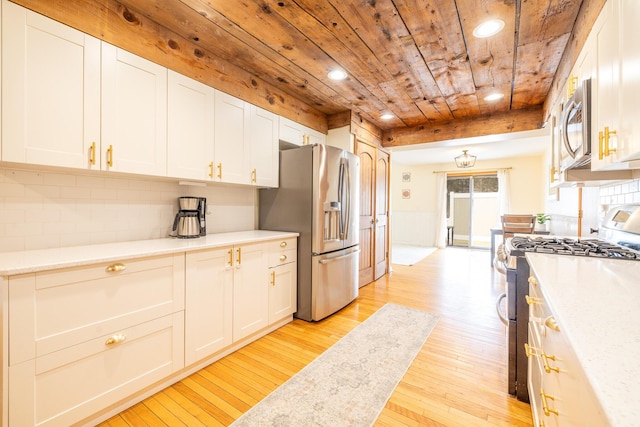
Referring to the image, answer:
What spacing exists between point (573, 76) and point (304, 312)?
272cm

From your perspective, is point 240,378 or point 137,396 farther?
point 240,378

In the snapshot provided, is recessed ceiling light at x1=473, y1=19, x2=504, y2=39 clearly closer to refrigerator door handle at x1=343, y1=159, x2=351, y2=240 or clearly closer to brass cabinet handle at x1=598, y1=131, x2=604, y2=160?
brass cabinet handle at x1=598, y1=131, x2=604, y2=160

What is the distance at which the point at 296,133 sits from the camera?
10.4 ft

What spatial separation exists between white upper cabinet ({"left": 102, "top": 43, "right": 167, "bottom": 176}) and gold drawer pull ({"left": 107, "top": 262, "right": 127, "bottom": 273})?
0.60m

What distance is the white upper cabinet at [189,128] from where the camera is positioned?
6.52 ft

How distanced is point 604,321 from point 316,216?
2.15m

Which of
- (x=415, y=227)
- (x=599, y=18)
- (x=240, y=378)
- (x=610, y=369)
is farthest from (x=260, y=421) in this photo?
(x=415, y=227)

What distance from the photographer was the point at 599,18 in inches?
52.1

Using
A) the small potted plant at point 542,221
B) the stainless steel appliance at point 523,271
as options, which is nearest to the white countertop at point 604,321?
the stainless steel appliance at point 523,271

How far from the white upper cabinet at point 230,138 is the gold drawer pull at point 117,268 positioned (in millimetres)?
980

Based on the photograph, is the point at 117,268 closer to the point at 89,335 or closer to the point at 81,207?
the point at 89,335

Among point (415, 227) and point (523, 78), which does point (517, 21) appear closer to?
point (523, 78)

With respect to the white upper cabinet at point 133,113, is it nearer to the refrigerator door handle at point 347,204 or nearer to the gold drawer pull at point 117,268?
the gold drawer pull at point 117,268

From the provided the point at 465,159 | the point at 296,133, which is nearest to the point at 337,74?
the point at 296,133
